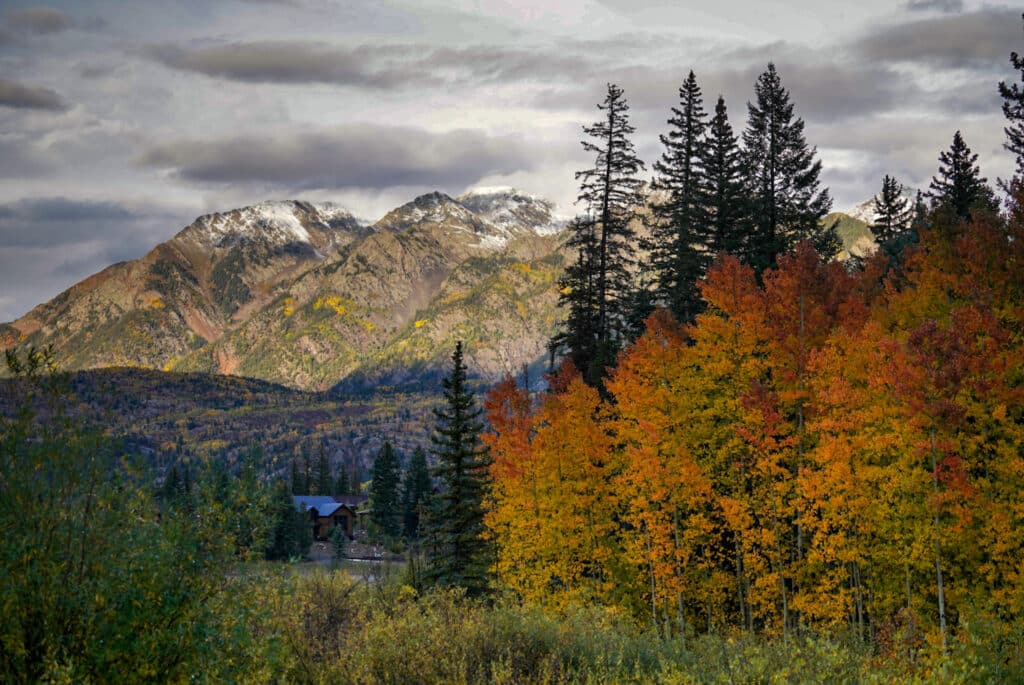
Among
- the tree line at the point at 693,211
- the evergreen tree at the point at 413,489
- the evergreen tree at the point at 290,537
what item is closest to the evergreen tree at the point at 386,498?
the evergreen tree at the point at 413,489

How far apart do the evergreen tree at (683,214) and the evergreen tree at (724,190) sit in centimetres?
58

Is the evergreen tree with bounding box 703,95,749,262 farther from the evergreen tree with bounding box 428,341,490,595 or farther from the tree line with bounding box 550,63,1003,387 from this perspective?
the evergreen tree with bounding box 428,341,490,595

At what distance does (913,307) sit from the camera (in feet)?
105

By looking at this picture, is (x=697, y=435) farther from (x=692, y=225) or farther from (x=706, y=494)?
(x=692, y=225)

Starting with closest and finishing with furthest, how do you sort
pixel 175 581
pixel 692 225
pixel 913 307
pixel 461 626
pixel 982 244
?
pixel 175 581
pixel 461 626
pixel 982 244
pixel 913 307
pixel 692 225

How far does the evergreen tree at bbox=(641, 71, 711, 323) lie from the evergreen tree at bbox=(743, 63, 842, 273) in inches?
148

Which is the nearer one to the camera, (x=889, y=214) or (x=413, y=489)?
(x=889, y=214)

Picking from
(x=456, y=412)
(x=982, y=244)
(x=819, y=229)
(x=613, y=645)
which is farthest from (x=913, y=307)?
(x=819, y=229)

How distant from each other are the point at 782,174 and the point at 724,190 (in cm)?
701

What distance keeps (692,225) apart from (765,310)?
18.0 metres

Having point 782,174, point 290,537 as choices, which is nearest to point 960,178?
point 782,174

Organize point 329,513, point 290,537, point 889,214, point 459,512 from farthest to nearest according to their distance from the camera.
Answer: point 329,513, point 290,537, point 889,214, point 459,512

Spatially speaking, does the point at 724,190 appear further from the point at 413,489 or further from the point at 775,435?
the point at 413,489

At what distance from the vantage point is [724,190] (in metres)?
55.1
